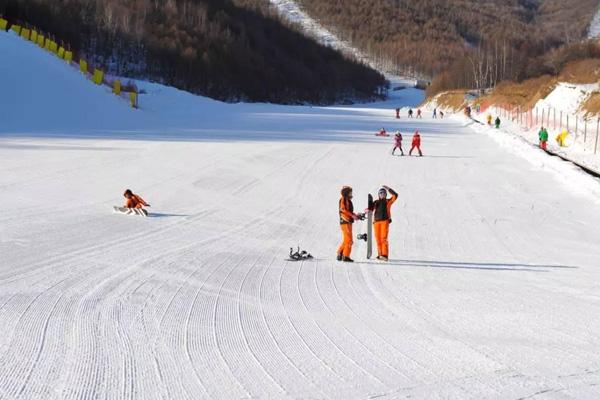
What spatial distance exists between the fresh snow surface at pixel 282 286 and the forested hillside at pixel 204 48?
197ft

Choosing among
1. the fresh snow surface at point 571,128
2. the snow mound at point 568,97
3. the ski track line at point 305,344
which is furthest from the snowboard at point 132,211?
Answer: the snow mound at point 568,97

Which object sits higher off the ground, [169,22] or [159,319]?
[169,22]

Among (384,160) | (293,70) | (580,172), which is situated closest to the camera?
(580,172)

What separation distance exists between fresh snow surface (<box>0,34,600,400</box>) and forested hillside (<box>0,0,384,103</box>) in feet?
197

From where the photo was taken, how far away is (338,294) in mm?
8250

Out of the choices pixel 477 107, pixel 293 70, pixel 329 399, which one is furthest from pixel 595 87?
pixel 293 70

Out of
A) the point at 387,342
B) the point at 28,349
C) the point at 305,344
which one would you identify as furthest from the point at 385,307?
the point at 28,349

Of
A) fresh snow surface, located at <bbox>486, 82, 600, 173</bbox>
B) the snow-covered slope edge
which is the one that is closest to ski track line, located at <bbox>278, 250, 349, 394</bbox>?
fresh snow surface, located at <bbox>486, 82, 600, 173</bbox>

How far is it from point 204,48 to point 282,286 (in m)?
109

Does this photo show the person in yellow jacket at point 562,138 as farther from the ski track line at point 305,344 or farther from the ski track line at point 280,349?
the ski track line at point 305,344

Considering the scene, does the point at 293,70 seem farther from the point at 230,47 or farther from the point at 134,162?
the point at 134,162

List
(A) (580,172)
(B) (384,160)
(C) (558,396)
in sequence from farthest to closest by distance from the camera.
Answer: (B) (384,160)
(A) (580,172)
(C) (558,396)

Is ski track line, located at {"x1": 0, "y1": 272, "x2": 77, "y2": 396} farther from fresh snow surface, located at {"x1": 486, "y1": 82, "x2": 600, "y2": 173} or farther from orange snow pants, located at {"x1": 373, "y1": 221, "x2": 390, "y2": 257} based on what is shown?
Answer: fresh snow surface, located at {"x1": 486, "y1": 82, "x2": 600, "y2": 173}

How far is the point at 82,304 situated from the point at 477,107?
7516cm
